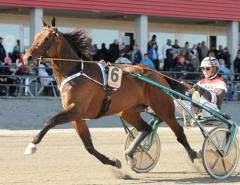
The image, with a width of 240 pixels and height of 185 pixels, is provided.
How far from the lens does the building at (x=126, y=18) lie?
24641 millimetres

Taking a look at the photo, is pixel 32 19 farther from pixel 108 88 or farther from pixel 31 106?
pixel 108 88

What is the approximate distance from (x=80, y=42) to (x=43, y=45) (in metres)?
0.75

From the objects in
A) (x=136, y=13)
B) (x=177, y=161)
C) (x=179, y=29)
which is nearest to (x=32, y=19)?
→ (x=136, y=13)

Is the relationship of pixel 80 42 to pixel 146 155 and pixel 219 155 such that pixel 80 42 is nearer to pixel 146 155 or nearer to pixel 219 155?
pixel 146 155

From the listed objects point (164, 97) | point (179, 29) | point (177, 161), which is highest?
point (179, 29)

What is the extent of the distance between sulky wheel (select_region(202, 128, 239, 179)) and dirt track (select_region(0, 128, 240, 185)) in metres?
0.14

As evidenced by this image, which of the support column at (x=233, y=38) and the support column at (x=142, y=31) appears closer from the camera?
the support column at (x=142, y=31)

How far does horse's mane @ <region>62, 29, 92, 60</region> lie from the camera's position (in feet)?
29.5

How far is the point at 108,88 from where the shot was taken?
8656 mm

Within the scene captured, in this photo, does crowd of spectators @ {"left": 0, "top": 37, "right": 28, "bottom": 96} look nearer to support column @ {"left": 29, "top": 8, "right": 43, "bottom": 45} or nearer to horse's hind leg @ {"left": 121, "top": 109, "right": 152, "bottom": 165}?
support column @ {"left": 29, "top": 8, "right": 43, "bottom": 45}

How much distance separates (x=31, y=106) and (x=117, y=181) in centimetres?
1216

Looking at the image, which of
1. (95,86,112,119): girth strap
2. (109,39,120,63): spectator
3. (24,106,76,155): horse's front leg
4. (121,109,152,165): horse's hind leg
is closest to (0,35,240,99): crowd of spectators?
(109,39,120,63): spectator

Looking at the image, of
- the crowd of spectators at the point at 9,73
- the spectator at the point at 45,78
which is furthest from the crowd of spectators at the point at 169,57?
the crowd of spectators at the point at 9,73

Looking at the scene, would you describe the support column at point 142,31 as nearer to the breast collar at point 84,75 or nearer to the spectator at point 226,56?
the spectator at point 226,56
